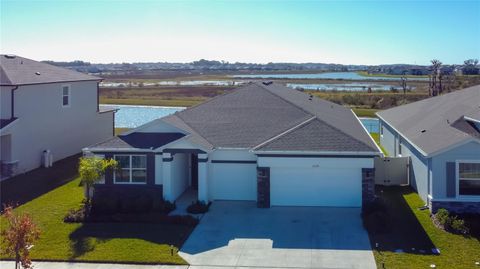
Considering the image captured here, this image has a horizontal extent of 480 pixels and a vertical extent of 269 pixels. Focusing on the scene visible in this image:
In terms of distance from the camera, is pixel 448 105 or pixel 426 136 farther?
pixel 448 105

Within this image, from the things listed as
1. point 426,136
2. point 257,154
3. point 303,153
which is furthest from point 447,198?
point 257,154

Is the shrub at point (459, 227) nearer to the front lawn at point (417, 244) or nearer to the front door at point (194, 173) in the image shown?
the front lawn at point (417, 244)

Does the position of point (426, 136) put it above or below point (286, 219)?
above

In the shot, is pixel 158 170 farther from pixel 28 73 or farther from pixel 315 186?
pixel 28 73

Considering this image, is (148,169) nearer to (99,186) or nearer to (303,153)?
(99,186)

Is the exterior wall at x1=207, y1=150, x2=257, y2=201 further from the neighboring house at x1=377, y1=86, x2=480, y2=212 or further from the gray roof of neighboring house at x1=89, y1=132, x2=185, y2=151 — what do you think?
the neighboring house at x1=377, y1=86, x2=480, y2=212

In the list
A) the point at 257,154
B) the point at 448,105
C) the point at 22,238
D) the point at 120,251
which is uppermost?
the point at 448,105
